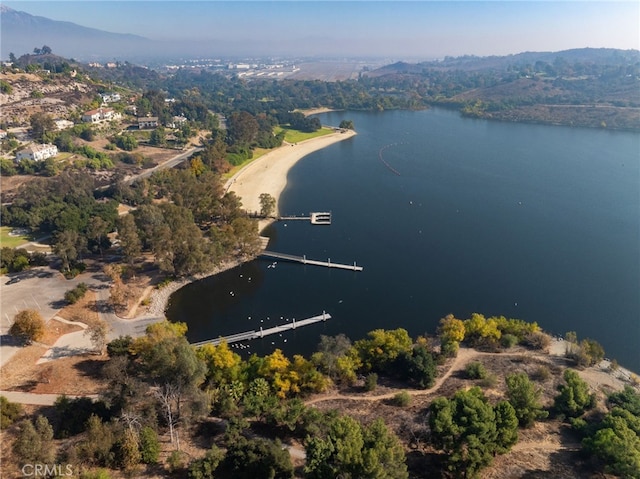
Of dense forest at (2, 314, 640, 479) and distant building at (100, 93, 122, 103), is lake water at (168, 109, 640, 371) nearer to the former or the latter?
dense forest at (2, 314, 640, 479)

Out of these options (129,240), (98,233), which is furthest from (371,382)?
(98,233)

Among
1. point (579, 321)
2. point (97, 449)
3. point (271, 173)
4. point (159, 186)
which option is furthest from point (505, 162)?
point (97, 449)

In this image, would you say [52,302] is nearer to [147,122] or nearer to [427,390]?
[427,390]

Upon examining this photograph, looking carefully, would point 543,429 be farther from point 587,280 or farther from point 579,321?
point 587,280

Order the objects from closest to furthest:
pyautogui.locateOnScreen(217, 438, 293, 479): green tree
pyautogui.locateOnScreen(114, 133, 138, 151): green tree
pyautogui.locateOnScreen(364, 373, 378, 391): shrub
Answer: pyautogui.locateOnScreen(217, 438, 293, 479): green tree < pyautogui.locateOnScreen(364, 373, 378, 391): shrub < pyautogui.locateOnScreen(114, 133, 138, 151): green tree

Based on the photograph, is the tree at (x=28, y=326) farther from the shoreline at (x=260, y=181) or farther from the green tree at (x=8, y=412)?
the green tree at (x=8, y=412)

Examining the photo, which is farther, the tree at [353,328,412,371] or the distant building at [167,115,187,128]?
the distant building at [167,115,187,128]

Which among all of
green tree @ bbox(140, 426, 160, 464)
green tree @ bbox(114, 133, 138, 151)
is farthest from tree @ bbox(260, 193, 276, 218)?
green tree @ bbox(114, 133, 138, 151)
